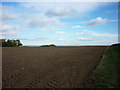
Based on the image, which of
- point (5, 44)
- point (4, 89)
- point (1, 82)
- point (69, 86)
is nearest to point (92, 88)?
point (69, 86)

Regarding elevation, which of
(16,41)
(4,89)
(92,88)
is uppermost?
(16,41)

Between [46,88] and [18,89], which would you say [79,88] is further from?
[18,89]

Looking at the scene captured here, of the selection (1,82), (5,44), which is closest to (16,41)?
(5,44)

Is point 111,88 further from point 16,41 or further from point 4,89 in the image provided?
point 16,41

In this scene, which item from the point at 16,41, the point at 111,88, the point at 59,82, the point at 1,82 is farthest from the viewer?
the point at 16,41

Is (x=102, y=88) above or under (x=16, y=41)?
under

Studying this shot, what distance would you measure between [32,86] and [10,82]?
51.4 inches

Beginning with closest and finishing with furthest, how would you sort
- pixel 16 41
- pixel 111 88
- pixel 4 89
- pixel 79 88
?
pixel 111 88 → pixel 79 88 → pixel 4 89 → pixel 16 41

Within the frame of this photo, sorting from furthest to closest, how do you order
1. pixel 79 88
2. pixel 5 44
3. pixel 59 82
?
pixel 5 44 < pixel 59 82 < pixel 79 88

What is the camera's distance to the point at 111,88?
3.21 meters

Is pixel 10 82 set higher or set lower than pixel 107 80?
lower

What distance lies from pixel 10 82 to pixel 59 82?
2.39m

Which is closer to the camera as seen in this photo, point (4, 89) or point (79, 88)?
point (79, 88)

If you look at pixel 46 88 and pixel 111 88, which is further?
pixel 46 88
